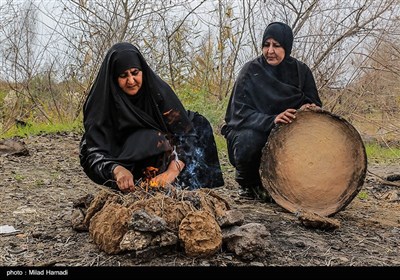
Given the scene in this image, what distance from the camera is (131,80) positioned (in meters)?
3.08

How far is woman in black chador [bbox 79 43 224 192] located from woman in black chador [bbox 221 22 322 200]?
2.23 ft

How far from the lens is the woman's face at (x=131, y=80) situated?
3082 millimetres

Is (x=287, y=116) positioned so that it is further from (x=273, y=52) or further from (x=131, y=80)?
(x=131, y=80)

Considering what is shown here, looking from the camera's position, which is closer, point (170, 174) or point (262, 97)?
point (170, 174)

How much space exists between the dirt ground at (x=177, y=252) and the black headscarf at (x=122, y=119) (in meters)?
0.44

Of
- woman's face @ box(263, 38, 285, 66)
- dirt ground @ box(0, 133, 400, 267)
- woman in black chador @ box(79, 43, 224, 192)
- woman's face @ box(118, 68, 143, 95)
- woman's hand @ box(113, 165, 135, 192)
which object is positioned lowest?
dirt ground @ box(0, 133, 400, 267)

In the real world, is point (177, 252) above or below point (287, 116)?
→ below

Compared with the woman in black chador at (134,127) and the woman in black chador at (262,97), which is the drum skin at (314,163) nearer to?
the woman in black chador at (262,97)

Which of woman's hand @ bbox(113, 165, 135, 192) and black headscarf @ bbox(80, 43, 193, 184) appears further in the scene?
black headscarf @ bbox(80, 43, 193, 184)

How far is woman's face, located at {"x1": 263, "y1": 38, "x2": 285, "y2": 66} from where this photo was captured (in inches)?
155

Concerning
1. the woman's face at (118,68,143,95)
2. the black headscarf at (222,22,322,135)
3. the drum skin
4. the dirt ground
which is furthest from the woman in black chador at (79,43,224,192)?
the black headscarf at (222,22,322,135)

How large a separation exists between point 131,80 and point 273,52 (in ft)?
4.22

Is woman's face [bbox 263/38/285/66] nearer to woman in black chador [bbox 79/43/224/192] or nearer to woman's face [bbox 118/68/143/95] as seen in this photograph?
woman in black chador [bbox 79/43/224/192]

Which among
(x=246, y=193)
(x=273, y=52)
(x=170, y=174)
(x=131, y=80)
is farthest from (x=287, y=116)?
(x=131, y=80)
